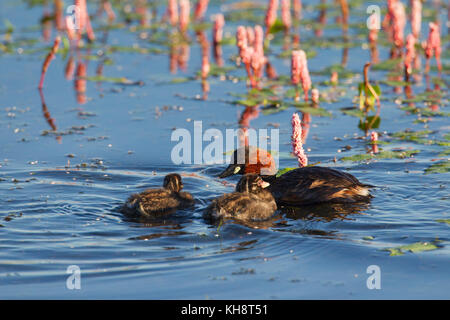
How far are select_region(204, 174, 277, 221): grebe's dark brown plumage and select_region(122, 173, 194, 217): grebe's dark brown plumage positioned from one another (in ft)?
1.13

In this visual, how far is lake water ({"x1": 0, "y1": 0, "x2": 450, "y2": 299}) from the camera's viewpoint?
19.2 ft

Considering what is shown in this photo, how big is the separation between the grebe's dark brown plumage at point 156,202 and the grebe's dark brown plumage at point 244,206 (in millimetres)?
344

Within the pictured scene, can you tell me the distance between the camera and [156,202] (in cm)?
728

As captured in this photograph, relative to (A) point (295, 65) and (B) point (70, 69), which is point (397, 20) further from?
(B) point (70, 69)

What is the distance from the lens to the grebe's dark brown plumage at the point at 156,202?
720cm

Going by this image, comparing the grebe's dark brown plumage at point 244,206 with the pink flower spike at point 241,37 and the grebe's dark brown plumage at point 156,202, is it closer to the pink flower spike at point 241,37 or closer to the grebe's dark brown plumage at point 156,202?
the grebe's dark brown plumage at point 156,202

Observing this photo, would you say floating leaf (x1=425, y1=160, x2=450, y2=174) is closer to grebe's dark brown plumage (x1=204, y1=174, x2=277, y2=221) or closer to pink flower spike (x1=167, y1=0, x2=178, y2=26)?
grebe's dark brown plumage (x1=204, y1=174, x2=277, y2=221)

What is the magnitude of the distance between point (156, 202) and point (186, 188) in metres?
1.03

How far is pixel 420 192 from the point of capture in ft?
25.5

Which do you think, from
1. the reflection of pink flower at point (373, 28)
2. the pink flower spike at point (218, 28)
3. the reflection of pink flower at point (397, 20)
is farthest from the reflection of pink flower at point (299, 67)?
the pink flower spike at point (218, 28)

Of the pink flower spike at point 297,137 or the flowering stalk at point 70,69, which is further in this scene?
the flowering stalk at point 70,69

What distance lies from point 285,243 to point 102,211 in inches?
71.8

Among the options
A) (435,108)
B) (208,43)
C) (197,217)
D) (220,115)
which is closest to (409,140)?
(435,108)
